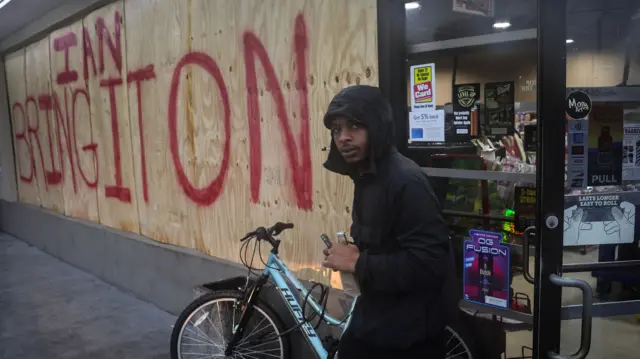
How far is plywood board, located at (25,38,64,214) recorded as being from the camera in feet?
26.7

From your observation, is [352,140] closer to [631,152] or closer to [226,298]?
[631,152]

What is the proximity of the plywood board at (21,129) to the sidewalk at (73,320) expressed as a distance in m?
2.48

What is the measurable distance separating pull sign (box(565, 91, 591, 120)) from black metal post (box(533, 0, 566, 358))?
0.12 metres

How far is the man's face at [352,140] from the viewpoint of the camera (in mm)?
2100

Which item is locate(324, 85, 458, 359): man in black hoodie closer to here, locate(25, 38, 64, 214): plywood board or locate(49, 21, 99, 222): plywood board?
locate(49, 21, 99, 222): plywood board

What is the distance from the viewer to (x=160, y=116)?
5.50 meters

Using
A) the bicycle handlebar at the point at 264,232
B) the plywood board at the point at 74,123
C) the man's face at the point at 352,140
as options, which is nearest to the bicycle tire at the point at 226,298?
the bicycle handlebar at the point at 264,232

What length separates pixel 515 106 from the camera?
9.93 feet

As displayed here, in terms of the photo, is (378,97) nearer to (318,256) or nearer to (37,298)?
(318,256)

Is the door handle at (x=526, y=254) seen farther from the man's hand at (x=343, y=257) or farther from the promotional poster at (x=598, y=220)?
the man's hand at (x=343, y=257)

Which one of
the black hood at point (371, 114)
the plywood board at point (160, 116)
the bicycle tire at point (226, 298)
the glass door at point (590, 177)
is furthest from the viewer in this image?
the plywood board at point (160, 116)

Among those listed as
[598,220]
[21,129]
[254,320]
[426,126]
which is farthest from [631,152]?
[21,129]

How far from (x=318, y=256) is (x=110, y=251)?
3.66 meters

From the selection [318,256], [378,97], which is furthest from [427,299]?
[318,256]
